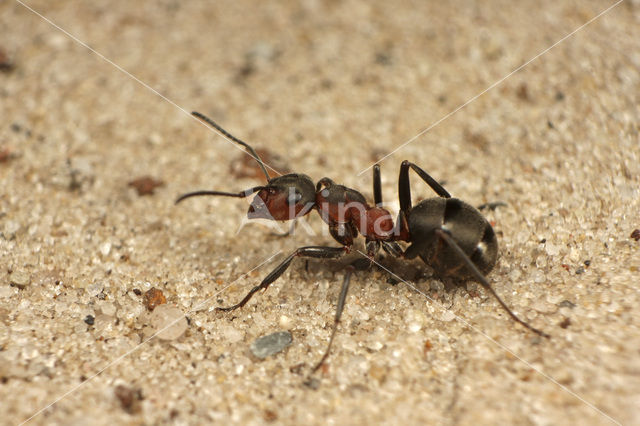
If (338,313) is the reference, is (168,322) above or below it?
below

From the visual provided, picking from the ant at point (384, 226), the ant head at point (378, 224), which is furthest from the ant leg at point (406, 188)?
the ant head at point (378, 224)

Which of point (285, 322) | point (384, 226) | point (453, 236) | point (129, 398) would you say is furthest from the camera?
point (384, 226)

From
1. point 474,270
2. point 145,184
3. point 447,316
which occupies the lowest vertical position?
point 447,316

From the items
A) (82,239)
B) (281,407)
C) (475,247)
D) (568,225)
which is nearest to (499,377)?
(475,247)

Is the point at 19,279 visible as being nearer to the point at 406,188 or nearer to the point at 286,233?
the point at 286,233

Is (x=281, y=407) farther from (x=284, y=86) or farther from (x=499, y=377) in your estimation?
(x=284, y=86)

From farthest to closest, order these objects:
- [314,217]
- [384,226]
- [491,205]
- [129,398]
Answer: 1. [314,217]
2. [491,205]
3. [384,226]
4. [129,398]

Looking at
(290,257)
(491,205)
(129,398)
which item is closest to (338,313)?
(290,257)

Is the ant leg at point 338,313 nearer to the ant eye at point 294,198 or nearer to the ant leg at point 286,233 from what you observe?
the ant eye at point 294,198
